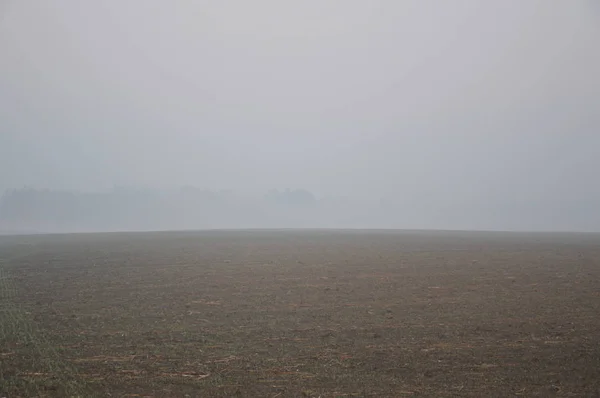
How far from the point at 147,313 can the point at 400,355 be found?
9.13m

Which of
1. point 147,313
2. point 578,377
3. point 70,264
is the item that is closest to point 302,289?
point 147,313

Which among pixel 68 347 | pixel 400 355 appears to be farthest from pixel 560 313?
pixel 68 347

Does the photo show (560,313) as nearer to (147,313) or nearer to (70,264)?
(147,313)

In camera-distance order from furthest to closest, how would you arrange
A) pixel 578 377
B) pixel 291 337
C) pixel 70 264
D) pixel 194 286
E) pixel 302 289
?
pixel 70 264, pixel 194 286, pixel 302 289, pixel 291 337, pixel 578 377

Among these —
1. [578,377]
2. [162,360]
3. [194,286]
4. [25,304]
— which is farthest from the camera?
[194,286]

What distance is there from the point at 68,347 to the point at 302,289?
32.7ft

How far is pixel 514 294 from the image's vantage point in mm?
17781

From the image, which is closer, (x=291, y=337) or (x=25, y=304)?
(x=291, y=337)

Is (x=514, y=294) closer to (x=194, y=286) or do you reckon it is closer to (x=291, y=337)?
(x=291, y=337)

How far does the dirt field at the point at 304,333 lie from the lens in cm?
902

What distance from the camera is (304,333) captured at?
12.7 meters

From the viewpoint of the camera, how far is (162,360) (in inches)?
413

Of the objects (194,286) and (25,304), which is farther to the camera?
(194,286)

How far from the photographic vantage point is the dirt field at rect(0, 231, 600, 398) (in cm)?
902
